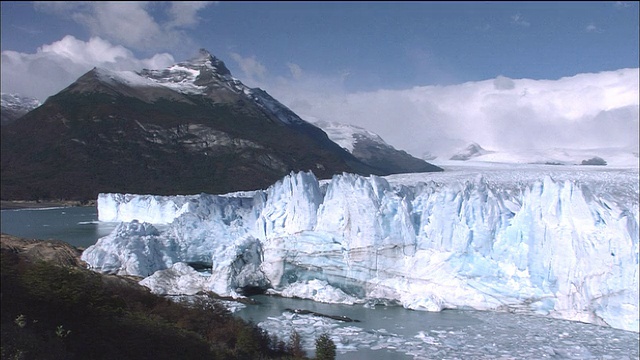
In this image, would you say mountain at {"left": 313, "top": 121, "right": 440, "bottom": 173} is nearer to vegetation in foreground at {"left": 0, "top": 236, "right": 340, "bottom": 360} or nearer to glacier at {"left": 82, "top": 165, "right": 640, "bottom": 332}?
glacier at {"left": 82, "top": 165, "right": 640, "bottom": 332}

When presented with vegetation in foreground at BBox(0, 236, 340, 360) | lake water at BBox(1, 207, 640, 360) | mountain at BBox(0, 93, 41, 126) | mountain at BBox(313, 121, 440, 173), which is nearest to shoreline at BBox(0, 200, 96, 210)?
lake water at BBox(1, 207, 640, 360)

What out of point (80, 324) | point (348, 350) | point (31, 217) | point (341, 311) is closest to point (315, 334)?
point (348, 350)

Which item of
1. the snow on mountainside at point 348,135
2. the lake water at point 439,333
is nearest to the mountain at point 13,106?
the snow on mountainside at point 348,135

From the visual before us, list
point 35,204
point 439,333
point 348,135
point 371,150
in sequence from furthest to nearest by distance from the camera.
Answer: point 348,135
point 371,150
point 35,204
point 439,333

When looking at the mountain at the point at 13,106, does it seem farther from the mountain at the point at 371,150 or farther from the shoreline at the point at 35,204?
the shoreline at the point at 35,204

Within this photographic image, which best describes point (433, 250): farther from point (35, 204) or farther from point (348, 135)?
point (348, 135)

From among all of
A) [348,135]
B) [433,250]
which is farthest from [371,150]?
[433,250]
